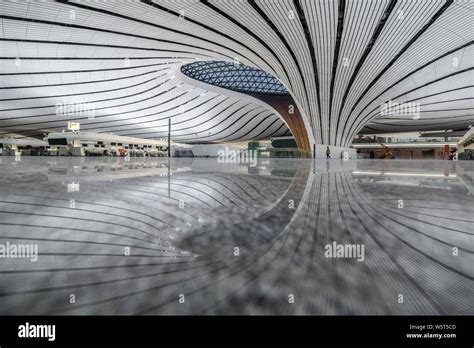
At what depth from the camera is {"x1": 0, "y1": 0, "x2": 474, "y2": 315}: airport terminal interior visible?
3.84ft

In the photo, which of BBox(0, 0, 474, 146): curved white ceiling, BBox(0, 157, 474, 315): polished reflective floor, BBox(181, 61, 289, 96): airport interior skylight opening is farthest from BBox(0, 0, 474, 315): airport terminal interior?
BBox(181, 61, 289, 96): airport interior skylight opening

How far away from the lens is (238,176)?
7055mm

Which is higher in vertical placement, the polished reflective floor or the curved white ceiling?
the curved white ceiling

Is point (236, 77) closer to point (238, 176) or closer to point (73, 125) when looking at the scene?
point (73, 125)

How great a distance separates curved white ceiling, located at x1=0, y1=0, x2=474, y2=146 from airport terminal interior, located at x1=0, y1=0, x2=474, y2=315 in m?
0.17

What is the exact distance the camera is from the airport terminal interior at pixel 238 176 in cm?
117

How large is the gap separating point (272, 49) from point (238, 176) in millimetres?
17486

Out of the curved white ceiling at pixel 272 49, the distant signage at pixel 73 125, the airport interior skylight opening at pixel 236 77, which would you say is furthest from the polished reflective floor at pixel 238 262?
the distant signage at pixel 73 125

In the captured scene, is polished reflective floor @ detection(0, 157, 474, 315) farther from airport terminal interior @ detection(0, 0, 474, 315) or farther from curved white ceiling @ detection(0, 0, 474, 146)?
curved white ceiling @ detection(0, 0, 474, 146)

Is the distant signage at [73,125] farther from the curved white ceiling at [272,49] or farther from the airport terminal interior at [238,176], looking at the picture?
the curved white ceiling at [272,49]

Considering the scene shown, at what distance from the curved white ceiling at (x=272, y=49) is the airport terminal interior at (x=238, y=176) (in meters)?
0.17

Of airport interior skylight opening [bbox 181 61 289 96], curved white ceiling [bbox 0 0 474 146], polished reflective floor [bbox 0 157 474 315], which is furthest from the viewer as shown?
airport interior skylight opening [bbox 181 61 289 96]

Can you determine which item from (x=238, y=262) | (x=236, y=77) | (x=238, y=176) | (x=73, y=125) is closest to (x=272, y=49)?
(x=238, y=176)
